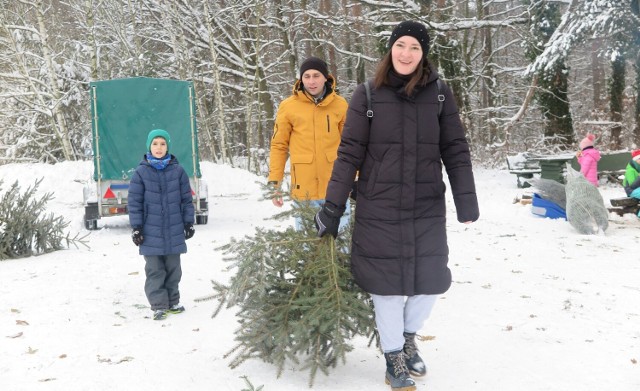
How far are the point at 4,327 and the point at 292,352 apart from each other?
110 inches

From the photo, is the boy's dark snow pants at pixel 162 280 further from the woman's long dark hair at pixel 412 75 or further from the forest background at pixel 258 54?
the forest background at pixel 258 54

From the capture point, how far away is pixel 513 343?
13.8ft

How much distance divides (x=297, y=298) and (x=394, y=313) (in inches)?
22.9

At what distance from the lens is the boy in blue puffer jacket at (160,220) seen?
5.07m

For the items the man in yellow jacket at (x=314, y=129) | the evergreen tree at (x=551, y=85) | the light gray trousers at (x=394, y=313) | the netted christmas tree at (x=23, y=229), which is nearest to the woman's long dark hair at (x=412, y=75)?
the light gray trousers at (x=394, y=313)

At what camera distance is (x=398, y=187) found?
127 inches

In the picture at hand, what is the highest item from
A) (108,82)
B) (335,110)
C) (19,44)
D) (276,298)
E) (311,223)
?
(19,44)

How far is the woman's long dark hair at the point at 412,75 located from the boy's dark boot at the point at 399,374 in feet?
4.93

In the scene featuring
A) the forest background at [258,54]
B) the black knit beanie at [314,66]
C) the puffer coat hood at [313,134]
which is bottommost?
the puffer coat hood at [313,134]

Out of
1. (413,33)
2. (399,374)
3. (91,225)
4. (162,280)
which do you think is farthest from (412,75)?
(91,225)

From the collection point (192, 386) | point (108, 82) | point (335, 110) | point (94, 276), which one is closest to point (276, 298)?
point (192, 386)

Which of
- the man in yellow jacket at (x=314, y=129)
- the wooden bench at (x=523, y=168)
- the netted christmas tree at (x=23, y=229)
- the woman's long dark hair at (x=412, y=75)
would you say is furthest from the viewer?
the wooden bench at (x=523, y=168)

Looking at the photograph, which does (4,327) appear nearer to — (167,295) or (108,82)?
(167,295)

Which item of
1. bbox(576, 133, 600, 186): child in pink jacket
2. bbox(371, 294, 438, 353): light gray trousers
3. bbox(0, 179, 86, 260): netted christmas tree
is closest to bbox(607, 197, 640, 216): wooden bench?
bbox(576, 133, 600, 186): child in pink jacket
